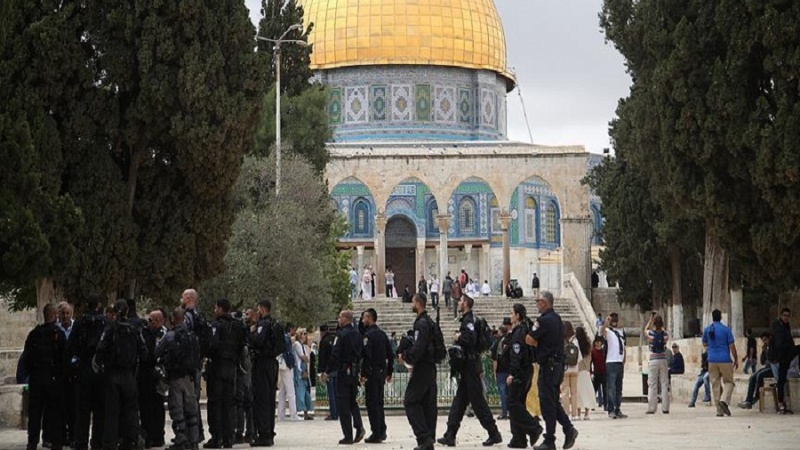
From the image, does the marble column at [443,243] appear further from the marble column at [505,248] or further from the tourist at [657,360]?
the tourist at [657,360]

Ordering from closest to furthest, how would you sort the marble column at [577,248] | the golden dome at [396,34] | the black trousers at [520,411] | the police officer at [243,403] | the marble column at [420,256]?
the black trousers at [520,411] → the police officer at [243,403] → the marble column at [577,248] → the marble column at [420,256] → the golden dome at [396,34]

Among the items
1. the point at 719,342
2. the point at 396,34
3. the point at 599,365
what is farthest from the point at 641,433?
the point at 396,34

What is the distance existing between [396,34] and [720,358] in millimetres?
33753

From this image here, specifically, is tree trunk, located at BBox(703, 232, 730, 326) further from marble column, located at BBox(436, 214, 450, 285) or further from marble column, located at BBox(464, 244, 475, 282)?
marble column, located at BBox(464, 244, 475, 282)

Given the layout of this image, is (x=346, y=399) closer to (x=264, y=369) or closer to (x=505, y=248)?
(x=264, y=369)

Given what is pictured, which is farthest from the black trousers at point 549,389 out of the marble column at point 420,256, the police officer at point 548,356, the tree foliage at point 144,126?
the marble column at point 420,256

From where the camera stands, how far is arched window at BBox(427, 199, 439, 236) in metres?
46.4

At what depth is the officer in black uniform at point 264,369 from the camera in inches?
551

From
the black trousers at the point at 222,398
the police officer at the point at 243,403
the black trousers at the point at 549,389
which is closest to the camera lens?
the black trousers at the point at 549,389

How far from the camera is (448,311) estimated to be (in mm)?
36406

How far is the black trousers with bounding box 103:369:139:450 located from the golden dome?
37445mm

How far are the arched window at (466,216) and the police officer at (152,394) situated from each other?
1319 inches

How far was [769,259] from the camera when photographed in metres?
17.8

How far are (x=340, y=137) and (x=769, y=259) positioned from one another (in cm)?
3188
